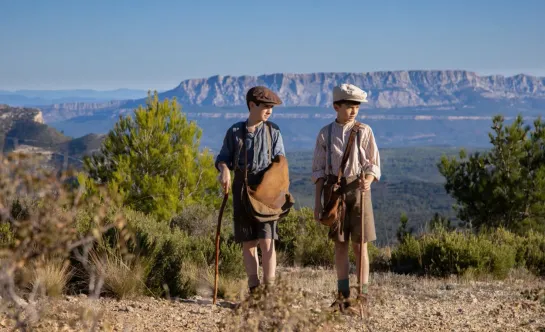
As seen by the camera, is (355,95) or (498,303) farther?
(498,303)

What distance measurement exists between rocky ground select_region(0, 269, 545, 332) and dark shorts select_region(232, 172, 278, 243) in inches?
19.9

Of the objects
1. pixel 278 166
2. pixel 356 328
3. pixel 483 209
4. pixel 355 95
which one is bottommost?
pixel 483 209

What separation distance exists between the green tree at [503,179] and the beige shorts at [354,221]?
11201mm

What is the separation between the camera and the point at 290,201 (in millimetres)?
5383

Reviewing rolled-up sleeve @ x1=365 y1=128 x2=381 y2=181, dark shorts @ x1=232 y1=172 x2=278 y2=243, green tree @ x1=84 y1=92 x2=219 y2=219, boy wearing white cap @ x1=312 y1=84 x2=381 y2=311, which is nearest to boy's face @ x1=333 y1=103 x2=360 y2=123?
boy wearing white cap @ x1=312 y1=84 x2=381 y2=311

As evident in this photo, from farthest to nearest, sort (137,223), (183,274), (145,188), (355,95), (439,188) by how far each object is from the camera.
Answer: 1. (439,188)
2. (145,188)
3. (137,223)
4. (183,274)
5. (355,95)

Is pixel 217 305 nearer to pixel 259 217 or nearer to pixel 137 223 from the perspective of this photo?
pixel 259 217

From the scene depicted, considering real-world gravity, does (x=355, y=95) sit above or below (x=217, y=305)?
above

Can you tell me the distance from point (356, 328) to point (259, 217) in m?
1.08

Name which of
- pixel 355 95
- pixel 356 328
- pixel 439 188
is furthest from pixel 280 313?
pixel 439 188

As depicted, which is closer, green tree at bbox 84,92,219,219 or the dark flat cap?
the dark flat cap

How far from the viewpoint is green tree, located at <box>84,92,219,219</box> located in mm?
15617

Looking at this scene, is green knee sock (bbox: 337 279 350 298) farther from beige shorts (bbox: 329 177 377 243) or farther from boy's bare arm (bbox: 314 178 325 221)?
boy's bare arm (bbox: 314 178 325 221)

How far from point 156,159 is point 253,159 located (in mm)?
11918
